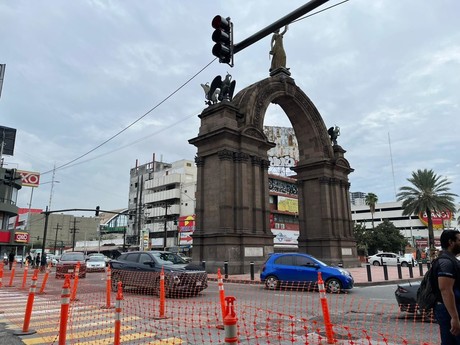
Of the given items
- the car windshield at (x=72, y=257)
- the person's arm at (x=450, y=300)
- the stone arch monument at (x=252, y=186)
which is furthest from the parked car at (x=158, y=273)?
the car windshield at (x=72, y=257)

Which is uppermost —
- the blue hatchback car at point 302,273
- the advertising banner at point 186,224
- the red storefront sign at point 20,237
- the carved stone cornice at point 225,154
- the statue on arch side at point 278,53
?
the statue on arch side at point 278,53

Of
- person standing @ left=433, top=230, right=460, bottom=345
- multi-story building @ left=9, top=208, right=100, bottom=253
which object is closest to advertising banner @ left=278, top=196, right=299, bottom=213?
person standing @ left=433, top=230, right=460, bottom=345

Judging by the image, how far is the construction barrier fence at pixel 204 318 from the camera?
671 cm

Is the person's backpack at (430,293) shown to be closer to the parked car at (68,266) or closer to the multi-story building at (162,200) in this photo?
the parked car at (68,266)

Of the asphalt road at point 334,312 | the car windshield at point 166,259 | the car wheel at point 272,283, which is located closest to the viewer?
the asphalt road at point 334,312

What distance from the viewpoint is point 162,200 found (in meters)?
75.6

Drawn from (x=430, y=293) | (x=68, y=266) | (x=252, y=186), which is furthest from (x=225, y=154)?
(x=430, y=293)

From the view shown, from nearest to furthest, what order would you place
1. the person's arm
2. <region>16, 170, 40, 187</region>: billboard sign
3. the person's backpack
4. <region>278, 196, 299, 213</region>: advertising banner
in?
the person's arm
the person's backpack
<region>278, 196, 299, 213</region>: advertising banner
<region>16, 170, 40, 187</region>: billboard sign

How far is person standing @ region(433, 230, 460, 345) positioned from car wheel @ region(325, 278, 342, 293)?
10707 millimetres

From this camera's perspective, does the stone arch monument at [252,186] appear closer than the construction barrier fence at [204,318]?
No

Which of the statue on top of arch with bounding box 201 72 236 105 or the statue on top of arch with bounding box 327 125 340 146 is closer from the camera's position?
the statue on top of arch with bounding box 201 72 236 105

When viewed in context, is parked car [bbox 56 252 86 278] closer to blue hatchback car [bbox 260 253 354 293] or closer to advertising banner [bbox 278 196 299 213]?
blue hatchback car [bbox 260 253 354 293]

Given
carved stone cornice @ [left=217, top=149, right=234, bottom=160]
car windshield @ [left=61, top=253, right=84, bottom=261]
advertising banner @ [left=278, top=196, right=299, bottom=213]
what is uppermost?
advertising banner @ [left=278, top=196, right=299, bottom=213]

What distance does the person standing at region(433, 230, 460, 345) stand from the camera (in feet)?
12.4
